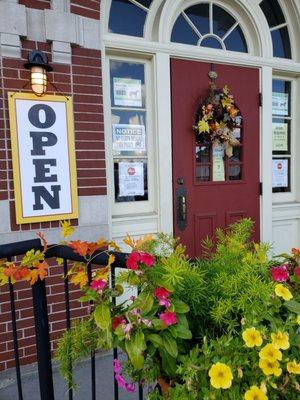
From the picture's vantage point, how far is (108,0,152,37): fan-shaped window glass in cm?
311

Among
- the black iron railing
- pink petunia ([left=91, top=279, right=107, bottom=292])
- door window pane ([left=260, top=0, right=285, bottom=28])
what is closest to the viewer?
pink petunia ([left=91, top=279, right=107, bottom=292])

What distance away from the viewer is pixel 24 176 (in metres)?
2.64

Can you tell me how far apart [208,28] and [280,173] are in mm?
1755

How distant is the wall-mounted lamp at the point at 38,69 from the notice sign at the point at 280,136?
Result: 256 centimetres

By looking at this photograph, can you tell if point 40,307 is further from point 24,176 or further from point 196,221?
point 196,221

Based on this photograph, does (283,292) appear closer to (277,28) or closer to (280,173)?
(280,173)

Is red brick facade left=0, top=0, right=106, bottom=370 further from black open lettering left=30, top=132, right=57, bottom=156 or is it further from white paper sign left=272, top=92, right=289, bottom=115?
white paper sign left=272, top=92, right=289, bottom=115

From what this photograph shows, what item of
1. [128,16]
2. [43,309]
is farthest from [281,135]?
[43,309]

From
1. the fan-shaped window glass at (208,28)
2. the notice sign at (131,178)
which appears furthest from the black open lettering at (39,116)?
the fan-shaped window glass at (208,28)

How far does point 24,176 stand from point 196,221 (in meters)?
1.66

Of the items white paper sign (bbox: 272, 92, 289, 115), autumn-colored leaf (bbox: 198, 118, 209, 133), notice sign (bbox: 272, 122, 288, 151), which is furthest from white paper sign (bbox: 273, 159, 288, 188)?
autumn-colored leaf (bbox: 198, 118, 209, 133)

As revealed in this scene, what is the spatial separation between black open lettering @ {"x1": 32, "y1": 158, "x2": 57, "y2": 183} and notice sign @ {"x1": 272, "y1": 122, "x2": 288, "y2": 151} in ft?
8.29

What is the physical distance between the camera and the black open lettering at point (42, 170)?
2678mm

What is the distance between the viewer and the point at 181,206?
3367 mm
